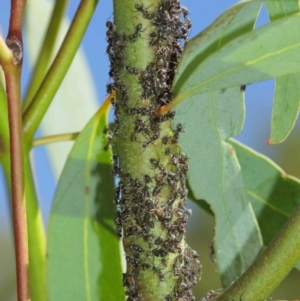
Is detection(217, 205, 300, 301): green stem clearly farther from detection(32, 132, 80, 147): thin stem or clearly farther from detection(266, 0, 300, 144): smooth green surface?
detection(32, 132, 80, 147): thin stem

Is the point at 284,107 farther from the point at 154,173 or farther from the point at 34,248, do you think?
the point at 34,248

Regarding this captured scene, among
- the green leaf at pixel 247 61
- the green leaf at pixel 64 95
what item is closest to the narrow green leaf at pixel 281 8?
the green leaf at pixel 247 61

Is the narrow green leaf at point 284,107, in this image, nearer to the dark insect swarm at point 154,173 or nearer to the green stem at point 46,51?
the dark insect swarm at point 154,173

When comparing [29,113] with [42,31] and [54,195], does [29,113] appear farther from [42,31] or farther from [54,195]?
[42,31]

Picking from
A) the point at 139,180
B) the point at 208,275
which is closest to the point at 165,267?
the point at 139,180

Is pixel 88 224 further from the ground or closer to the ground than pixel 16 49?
closer to the ground

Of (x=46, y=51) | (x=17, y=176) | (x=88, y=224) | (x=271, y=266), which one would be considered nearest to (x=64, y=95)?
(x=46, y=51)

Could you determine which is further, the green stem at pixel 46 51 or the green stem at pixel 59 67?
the green stem at pixel 46 51
